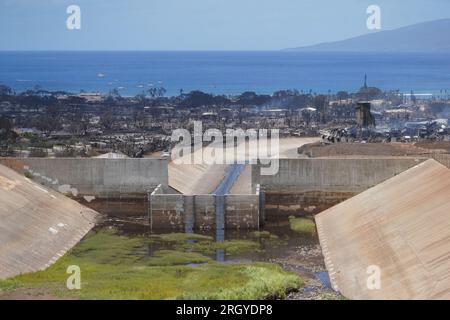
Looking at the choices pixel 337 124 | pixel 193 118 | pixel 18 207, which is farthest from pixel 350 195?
pixel 193 118

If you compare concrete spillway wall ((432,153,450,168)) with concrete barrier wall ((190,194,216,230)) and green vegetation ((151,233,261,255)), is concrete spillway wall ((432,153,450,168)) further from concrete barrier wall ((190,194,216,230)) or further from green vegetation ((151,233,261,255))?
concrete barrier wall ((190,194,216,230))

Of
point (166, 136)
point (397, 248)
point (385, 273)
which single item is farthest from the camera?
point (166, 136)

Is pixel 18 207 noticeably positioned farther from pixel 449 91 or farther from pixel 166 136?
pixel 449 91

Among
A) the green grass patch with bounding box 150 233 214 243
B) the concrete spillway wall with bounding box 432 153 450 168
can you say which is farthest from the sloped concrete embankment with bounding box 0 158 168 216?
the concrete spillway wall with bounding box 432 153 450 168

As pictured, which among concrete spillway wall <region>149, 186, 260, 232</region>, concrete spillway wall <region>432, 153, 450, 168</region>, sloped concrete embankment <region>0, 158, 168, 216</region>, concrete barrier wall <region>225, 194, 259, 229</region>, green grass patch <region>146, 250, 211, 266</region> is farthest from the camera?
concrete spillway wall <region>432, 153, 450, 168</region>

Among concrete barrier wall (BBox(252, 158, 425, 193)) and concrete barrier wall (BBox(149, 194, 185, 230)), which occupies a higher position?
concrete barrier wall (BBox(252, 158, 425, 193))

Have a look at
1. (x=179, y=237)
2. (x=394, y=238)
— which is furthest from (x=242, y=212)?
(x=394, y=238)

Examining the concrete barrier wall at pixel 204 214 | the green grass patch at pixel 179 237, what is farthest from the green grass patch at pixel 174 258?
the concrete barrier wall at pixel 204 214
